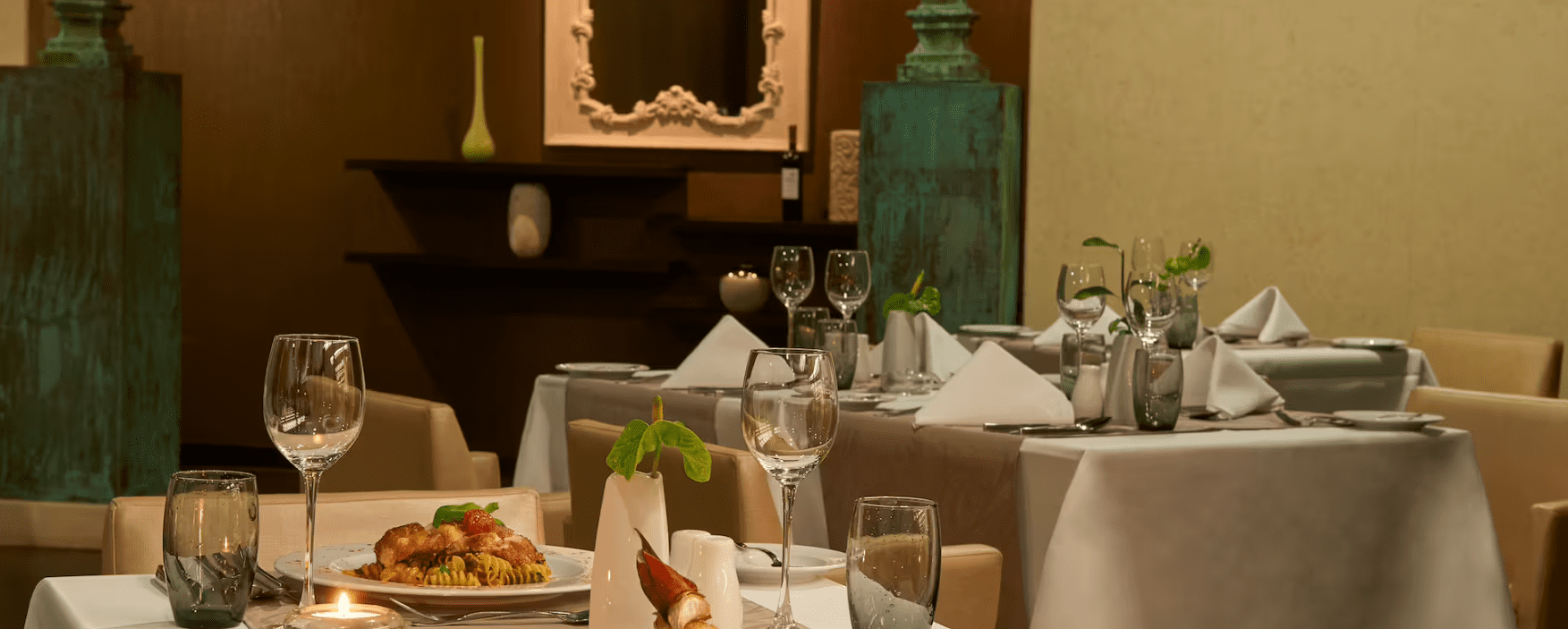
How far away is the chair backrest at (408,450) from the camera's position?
8.66 ft

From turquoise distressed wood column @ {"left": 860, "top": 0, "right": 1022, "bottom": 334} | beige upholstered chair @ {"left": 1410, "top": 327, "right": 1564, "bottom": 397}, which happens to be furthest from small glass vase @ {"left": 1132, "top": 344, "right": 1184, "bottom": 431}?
turquoise distressed wood column @ {"left": 860, "top": 0, "right": 1022, "bottom": 334}

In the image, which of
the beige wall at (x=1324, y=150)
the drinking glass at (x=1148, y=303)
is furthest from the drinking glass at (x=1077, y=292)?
the beige wall at (x=1324, y=150)

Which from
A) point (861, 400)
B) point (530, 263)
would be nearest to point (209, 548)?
point (861, 400)

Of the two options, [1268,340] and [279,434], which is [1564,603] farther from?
[279,434]

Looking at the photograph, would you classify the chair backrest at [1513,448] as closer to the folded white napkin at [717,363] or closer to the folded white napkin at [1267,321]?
the folded white napkin at [1267,321]

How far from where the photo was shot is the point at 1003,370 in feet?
8.15

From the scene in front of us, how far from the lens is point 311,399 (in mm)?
1134

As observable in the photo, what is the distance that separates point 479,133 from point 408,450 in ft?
11.9

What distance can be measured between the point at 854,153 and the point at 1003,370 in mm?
3779

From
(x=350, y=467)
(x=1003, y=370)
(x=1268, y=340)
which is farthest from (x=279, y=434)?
(x=1268, y=340)

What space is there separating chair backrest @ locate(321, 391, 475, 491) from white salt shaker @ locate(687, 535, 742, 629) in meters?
1.51

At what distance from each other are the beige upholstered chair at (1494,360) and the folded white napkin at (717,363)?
7.21 ft

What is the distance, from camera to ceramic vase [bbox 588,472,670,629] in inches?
43.3

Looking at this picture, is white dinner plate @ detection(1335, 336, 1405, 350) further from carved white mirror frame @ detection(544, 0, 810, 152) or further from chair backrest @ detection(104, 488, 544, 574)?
carved white mirror frame @ detection(544, 0, 810, 152)
